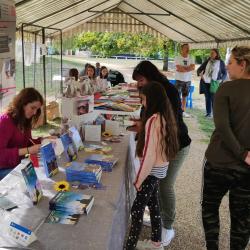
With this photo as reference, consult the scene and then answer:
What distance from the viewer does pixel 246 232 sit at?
2287mm

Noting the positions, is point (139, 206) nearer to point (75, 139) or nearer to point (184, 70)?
point (75, 139)

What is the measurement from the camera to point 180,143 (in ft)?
8.14

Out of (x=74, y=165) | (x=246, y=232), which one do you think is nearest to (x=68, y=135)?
(x=74, y=165)

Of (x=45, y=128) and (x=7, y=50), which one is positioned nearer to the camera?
(x=7, y=50)

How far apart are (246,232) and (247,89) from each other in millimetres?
1000

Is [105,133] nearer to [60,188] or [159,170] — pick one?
[159,170]

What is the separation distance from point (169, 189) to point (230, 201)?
0.51 metres

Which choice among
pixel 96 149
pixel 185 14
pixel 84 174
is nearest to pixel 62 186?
pixel 84 174

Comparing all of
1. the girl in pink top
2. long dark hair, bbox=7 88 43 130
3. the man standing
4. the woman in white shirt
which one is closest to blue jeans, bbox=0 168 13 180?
the girl in pink top

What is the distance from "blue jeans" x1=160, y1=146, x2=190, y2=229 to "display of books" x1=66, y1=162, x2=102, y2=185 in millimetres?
684

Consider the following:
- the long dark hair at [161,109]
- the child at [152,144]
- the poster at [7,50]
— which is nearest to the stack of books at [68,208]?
the child at [152,144]

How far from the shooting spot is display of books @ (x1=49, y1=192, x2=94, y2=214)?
5.27ft

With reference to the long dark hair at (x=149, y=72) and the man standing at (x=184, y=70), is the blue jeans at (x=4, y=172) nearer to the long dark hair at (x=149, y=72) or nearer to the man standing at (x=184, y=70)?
the long dark hair at (x=149, y=72)

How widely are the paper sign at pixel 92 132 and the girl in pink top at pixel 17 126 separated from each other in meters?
0.51
